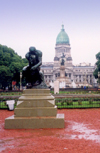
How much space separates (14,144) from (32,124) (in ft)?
9.73

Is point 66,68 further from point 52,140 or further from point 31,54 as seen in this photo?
point 52,140

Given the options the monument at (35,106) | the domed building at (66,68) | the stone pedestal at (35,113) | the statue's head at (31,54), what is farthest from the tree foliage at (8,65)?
the domed building at (66,68)

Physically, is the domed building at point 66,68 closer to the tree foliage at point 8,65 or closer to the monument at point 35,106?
the tree foliage at point 8,65

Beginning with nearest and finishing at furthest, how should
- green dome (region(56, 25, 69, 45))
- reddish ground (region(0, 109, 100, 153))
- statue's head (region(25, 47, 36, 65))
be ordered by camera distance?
reddish ground (region(0, 109, 100, 153))
statue's head (region(25, 47, 36, 65))
green dome (region(56, 25, 69, 45))

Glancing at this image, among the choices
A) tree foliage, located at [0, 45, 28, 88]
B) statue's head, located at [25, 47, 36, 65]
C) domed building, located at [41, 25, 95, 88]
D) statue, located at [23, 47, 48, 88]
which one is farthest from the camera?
domed building, located at [41, 25, 95, 88]

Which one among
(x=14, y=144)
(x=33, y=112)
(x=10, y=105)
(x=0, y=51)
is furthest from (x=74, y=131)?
(x=0, y=51)

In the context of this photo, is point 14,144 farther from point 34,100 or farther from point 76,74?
point 76,74

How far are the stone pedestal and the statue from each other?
0.51m

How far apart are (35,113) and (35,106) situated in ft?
1.21

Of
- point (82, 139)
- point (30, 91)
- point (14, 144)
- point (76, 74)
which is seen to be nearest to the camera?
point (14, 144)

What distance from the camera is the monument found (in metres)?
11.7

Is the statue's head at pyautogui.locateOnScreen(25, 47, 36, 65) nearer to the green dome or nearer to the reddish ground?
the reddish ground

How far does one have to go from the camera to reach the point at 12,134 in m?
10.4

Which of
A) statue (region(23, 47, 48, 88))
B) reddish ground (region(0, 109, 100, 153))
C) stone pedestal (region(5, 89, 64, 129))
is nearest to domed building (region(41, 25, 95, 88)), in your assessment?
statue (region(23, 47, 48, 88))
